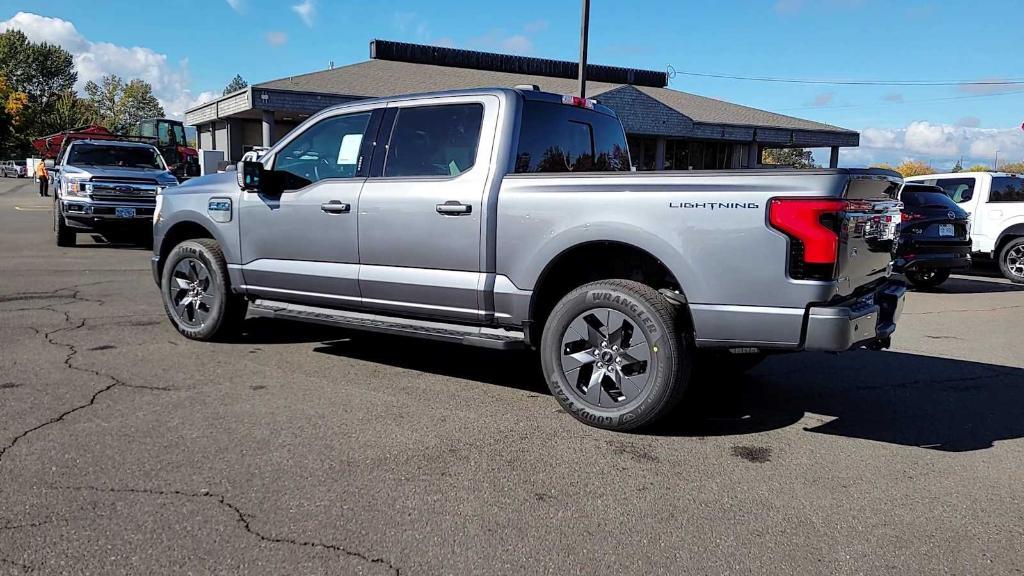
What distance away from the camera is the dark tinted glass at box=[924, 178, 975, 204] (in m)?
13.6

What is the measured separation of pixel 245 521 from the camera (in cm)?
314

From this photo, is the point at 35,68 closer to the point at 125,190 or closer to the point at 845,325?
the point at 125,190

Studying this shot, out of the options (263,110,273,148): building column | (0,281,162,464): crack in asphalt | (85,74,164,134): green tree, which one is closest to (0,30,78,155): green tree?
(85,74,164,134): green tree

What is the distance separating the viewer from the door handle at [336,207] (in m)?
5.38

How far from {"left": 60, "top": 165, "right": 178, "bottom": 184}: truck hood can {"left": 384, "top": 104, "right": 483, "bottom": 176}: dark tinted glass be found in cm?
1061

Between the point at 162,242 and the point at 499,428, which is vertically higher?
the point at 162,242

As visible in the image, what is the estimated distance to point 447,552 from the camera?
115 inches

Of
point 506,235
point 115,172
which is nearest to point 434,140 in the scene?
point 506,235

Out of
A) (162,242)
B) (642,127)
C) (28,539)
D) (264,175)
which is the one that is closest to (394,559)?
(28,539)

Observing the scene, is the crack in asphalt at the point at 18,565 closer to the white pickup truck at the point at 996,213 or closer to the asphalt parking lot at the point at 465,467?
the asphalt parking lot at the point at 465,467

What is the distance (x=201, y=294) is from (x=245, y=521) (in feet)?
12.2

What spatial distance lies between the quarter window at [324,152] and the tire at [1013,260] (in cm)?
1194

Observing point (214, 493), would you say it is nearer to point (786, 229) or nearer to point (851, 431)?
point (786, 229)

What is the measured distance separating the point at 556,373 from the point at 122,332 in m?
4.25
